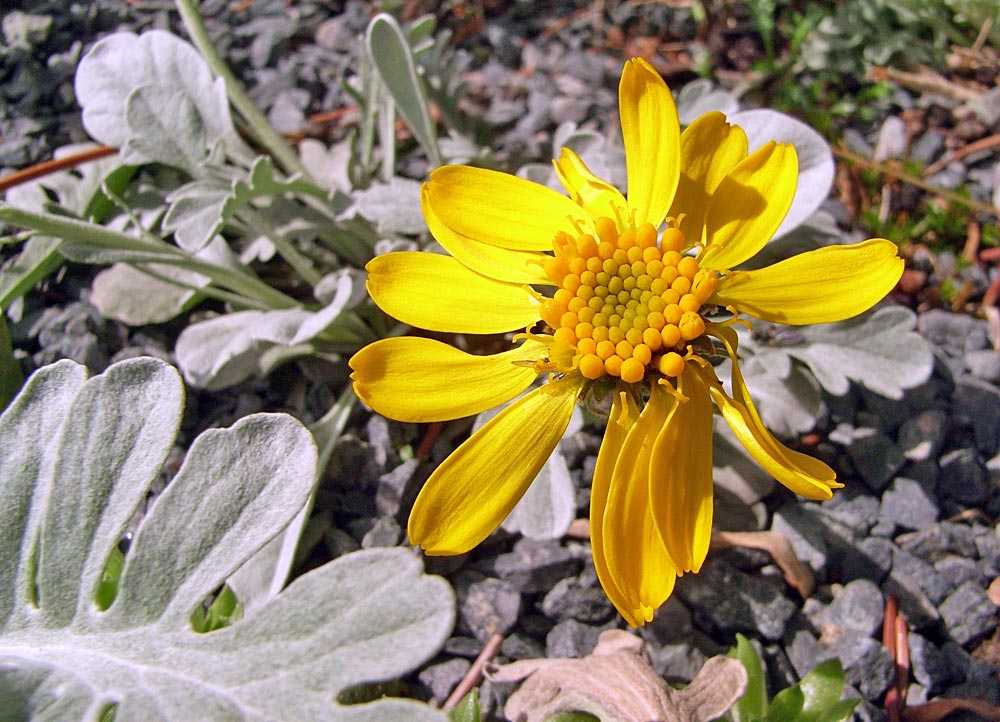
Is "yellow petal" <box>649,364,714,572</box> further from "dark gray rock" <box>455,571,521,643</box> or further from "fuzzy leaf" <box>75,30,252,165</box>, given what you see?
"fuzzy leaf" <box>75,30,252,165</box>

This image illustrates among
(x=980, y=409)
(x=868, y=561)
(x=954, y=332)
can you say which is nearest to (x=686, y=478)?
(x=868, y=561)

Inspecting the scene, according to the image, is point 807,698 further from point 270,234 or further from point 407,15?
point 407,15

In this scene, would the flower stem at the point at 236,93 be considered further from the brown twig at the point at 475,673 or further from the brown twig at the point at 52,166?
the brown twig at the point at 475,673

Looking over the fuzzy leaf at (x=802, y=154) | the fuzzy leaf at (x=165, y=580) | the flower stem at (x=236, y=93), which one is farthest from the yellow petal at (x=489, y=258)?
the flower stem at (x=236, y=93)

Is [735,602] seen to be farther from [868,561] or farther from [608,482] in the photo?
[608,482]

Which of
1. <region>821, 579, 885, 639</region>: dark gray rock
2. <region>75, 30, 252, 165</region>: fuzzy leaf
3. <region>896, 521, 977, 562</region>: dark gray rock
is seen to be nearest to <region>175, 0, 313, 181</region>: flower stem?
<region>75, 30, 252, 165</region>: fuzzy leaf

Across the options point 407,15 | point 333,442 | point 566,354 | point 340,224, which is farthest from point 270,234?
point 407,15
